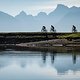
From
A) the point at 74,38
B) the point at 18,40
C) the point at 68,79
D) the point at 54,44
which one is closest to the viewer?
the point at 68,79

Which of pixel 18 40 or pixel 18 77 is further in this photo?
pixel 18 40

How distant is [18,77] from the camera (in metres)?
53.6

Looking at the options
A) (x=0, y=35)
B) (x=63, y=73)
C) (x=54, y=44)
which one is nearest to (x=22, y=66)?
(x=63, y=73)

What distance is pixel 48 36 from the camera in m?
164

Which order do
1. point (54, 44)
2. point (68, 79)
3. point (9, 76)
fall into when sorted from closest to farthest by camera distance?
1. point (68, 79)
2. point (9, 76)
3. point (54, 44)

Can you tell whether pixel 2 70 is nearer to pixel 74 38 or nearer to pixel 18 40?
pixel 74 38

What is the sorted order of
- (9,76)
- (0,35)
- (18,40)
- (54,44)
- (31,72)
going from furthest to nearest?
(0,35), (18,40), (54,44), (31,72), (9,76)

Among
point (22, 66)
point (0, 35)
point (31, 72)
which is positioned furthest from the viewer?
point (0, 35)

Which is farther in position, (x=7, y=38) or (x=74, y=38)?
(x=7, y=38)

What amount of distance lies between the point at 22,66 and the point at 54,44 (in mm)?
63943

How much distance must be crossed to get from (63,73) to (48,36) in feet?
351

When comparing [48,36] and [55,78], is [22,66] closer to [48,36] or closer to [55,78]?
[55,78]

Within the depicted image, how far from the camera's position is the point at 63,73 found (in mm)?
57594

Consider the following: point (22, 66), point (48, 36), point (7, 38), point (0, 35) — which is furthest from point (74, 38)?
point (22, 66)
